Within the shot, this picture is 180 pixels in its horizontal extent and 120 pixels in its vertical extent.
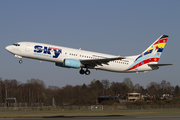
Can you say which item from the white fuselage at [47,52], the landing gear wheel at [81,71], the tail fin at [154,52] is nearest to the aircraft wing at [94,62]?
the white fuselage at [47,52]

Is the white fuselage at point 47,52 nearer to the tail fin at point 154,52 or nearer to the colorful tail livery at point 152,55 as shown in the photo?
the colorful tail livery at point 152,55

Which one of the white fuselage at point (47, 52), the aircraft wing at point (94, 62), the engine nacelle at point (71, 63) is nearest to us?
the white fuselage at point (47, 52)

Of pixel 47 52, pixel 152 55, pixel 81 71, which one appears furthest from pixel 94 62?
pixel 152 55

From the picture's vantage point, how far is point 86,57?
151ft

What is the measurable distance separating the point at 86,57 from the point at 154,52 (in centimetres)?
1523

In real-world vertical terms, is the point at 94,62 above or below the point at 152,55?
below

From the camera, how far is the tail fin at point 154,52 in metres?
51.3

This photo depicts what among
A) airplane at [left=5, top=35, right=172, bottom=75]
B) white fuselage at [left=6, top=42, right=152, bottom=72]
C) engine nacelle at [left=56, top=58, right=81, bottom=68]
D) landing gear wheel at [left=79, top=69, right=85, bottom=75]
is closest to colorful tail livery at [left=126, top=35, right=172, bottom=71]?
airplane at [left=5, top=35, right=172, bottom=75]

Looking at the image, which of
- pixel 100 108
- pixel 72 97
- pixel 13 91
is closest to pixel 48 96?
pixel 72 97

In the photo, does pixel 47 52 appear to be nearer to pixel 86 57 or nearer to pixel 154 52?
pixel 86 57

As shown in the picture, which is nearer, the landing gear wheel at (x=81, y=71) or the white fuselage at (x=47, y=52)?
the white fuselage at (x=47, y=52)

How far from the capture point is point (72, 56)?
148 feet

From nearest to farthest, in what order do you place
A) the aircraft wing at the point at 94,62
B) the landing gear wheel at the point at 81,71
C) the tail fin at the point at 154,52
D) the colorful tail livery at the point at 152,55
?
1. the aircraft wing at the point at 94,62
2. the landing gear wheel at the point at 81,71
3. the colorful tail livery at the point at 152,55
4. the tail fin at the point at 154,52

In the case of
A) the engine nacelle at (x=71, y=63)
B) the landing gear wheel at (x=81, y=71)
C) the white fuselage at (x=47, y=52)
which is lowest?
the landing gear wheel at (x=81, y=71)
